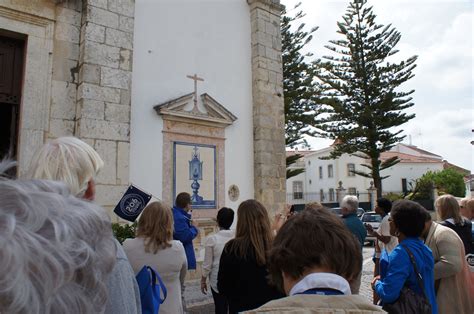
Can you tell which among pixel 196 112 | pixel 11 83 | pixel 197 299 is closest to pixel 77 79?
pixel 11 83

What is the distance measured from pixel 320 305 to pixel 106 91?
16.6 ft

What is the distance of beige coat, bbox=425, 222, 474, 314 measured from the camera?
2588 millimetres

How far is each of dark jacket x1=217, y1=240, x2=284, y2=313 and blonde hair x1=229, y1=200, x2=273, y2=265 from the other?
38 millimetres

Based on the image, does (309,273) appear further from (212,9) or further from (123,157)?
(212,9)

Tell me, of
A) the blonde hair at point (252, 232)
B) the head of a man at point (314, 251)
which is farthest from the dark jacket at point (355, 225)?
the head of a man at point (314, 251)

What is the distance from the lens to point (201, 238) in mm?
6602

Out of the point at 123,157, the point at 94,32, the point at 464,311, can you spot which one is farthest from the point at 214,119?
the point at 464,311

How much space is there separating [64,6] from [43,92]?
52.1 inches

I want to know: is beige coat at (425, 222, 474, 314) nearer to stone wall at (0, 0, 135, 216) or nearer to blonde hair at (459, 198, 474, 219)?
blonde hair at (459, 198, 474, 219)

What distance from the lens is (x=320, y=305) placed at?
1.00 m

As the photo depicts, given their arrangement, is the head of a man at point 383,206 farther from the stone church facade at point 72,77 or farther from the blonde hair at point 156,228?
the stone church facade at point 72,77

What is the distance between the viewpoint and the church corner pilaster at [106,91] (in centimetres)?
522

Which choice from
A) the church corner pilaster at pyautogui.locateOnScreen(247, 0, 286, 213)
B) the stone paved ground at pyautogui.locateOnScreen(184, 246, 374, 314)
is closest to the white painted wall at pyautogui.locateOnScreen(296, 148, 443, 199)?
the church corner pilaster at pyautogui.locateOnScreen(247, 0, 286, 213)

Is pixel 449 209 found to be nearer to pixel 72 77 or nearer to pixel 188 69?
pixel 188 69
